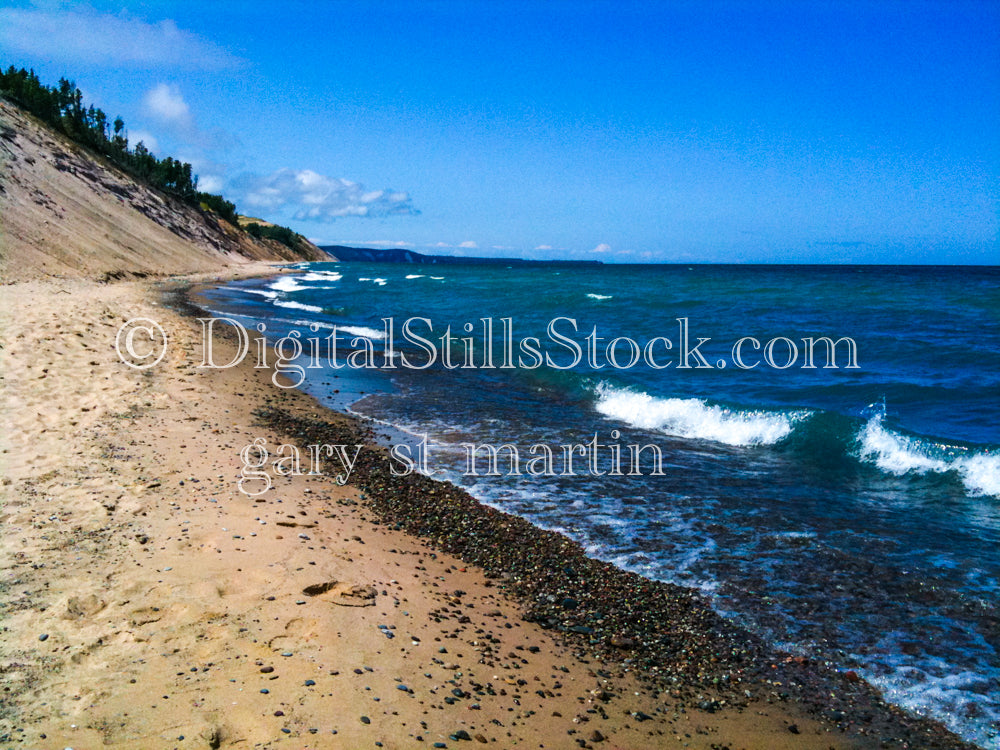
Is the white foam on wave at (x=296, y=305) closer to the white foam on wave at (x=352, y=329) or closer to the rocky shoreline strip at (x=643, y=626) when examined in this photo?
the white foam on wave at (x=352, y=329)

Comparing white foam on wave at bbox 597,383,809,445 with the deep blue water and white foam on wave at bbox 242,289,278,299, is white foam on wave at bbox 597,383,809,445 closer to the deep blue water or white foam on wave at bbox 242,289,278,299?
the deep blue water

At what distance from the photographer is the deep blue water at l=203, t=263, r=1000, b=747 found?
5.72 meters

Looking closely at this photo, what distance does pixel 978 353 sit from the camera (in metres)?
18.2

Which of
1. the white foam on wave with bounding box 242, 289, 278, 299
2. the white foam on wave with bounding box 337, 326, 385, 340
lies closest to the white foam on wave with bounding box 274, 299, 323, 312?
the white foam on wave with bounding box 242, 289, 278, 299

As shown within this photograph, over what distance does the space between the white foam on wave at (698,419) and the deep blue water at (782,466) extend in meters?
0.04

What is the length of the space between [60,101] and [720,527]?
58.8 meters

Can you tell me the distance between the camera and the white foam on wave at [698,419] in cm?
1186

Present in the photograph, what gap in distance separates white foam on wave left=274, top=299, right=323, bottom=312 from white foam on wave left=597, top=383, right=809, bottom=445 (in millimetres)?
21001

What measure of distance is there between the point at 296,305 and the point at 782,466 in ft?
89.5

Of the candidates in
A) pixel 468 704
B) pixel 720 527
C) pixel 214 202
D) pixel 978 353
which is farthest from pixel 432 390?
pixel 214 202

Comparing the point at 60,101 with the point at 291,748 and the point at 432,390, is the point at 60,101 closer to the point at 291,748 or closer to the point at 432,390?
the point at 432,390

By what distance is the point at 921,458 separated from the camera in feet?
33.5

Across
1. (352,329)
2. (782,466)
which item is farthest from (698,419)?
(352,329)

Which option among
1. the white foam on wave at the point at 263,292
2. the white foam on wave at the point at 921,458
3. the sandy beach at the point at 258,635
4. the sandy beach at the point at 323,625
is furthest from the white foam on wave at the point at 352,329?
the white foam on wave at the point at 921,458
